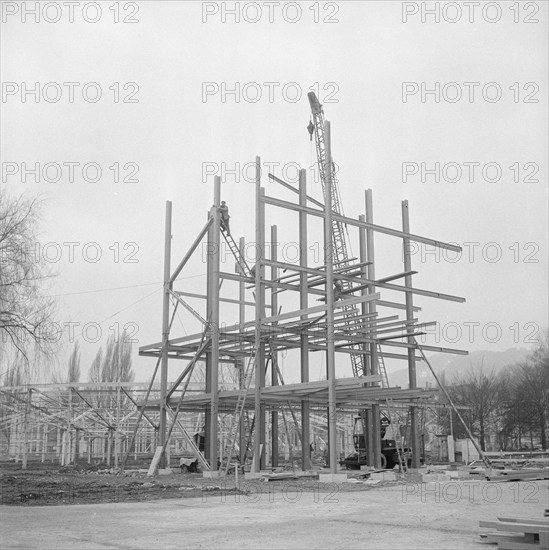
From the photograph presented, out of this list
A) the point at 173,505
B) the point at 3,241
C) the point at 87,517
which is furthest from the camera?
the point at 3,241

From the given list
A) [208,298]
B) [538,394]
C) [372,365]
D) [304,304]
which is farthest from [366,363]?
[538,394]

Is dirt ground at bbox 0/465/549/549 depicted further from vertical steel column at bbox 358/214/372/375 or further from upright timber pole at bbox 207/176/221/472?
vertical steel column at bbox 358/214/372/375

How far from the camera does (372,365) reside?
28.6 meters

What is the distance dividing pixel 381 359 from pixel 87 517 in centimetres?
1903

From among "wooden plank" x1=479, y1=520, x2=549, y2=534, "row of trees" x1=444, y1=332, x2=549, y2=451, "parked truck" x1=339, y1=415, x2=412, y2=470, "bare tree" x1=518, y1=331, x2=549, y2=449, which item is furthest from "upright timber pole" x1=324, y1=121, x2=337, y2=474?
"bare tree" x1=518, y1=331, x2=549, y2=449

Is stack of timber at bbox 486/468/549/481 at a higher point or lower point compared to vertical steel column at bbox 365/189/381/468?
lower

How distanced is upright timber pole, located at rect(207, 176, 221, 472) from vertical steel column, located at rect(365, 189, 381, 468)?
20.2ft

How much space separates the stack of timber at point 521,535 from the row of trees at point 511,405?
4483 cm

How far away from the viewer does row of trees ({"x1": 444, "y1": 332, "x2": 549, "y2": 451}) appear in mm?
51969

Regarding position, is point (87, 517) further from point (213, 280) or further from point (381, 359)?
point (381, 359)

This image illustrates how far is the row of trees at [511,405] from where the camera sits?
52.0 meters

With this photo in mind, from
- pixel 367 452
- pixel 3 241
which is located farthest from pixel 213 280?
pixel 367 452

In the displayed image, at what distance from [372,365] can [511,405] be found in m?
29.6

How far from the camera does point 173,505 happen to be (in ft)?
46.8
